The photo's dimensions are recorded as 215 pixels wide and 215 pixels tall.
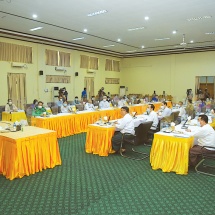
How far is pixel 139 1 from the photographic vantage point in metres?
6.96

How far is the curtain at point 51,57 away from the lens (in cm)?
1362

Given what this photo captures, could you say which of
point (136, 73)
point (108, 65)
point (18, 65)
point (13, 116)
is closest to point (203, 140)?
point (13, 116)

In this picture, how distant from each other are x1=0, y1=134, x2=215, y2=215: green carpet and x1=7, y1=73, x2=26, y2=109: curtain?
8.07 m

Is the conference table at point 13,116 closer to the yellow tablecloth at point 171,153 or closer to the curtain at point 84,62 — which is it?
the yellow tablecloth at point 171,153

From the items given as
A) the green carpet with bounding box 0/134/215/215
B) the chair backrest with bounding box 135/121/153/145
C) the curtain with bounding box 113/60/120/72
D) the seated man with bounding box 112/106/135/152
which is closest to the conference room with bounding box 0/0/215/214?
the green carpet with bounding box 0/134/215/215

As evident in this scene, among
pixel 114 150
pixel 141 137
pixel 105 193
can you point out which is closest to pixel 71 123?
pixel 114 150

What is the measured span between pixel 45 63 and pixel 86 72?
11.8 ft

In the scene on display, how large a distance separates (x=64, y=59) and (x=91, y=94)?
11.3ft

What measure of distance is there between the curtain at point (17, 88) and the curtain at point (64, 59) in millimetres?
2770

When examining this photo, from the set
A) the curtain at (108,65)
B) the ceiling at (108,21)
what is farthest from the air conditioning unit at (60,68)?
the curtain at (108,65)

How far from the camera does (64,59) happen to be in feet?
48.2

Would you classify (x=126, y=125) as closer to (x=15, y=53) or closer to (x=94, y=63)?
(x=15, y=53)

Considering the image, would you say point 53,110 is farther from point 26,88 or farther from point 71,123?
point 26,88

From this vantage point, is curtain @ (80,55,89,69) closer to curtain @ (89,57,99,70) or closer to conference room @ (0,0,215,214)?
conference room @ (0,0,215,214)
